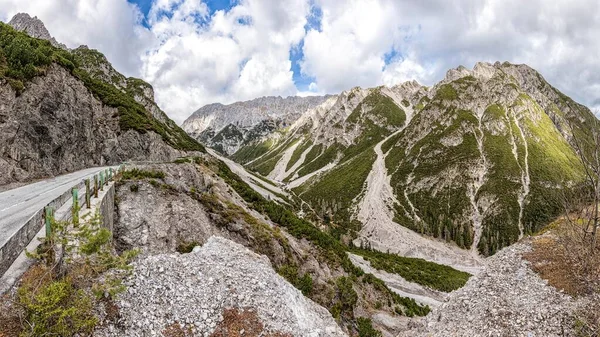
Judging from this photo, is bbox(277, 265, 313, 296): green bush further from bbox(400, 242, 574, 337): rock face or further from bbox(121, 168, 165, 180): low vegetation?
bbox(121, 168, 165, 180): low vegetation

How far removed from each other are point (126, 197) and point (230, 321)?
18.7m

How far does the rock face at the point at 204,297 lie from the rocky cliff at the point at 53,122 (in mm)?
30547

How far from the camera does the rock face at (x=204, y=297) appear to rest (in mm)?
12777

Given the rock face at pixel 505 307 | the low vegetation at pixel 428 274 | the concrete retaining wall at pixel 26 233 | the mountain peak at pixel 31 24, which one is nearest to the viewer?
the concrete retaining wall at pixel 26 233

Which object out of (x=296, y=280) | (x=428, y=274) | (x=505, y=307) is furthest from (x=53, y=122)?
(x=428, y=274)

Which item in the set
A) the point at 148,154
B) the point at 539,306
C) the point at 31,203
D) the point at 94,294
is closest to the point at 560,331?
the point at 539,306

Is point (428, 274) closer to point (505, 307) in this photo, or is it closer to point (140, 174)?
point (505, 307)

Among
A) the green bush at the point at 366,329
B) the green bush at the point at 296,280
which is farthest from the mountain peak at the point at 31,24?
the green bush at the point at 366,329

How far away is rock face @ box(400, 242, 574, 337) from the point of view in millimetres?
17781

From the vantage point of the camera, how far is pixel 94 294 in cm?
1168

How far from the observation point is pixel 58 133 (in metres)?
45.8

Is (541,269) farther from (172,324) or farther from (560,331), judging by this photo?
(172,324)

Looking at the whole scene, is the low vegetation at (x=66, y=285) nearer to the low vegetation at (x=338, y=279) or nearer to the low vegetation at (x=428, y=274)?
the low vegetation at (x=338, y=279)

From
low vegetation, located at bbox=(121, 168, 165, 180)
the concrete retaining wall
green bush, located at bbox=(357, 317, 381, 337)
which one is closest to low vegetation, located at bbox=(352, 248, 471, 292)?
green bush, located at bbox=(357, 317, 381, 337)
